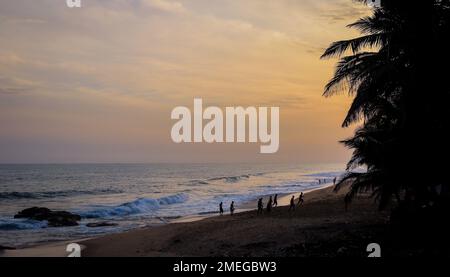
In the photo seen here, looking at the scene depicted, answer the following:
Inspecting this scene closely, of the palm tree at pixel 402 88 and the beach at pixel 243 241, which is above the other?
the palm tree at pixel 402 88

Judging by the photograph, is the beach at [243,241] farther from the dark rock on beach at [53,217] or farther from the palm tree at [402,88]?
the dark rock on beach at [53,217]

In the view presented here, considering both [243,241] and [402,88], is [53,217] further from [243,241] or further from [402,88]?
[402,88]

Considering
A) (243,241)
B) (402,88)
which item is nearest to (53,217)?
(243,241)

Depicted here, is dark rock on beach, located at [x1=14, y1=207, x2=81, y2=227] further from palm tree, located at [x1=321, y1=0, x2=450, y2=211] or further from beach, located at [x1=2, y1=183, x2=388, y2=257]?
palm tree, located at [x1=321, y1=0, x2=450, y2=211]

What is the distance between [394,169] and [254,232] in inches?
326

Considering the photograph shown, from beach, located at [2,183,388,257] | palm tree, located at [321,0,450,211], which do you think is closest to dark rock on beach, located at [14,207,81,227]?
beach, located at [2,183,388,257]

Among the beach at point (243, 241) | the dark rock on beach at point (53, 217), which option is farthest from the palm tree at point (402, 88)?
the dark rock on beach at point (53, 217)

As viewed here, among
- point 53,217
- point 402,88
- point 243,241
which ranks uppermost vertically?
point 402,88

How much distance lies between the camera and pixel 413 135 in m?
11.3

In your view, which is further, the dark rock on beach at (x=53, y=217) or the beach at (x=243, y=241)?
the dark rock on beach at (x=53, y=217)

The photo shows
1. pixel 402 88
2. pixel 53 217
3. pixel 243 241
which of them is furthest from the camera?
pixel 53 217

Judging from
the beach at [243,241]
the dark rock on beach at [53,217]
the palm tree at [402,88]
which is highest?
the palm tree at [402,88]
